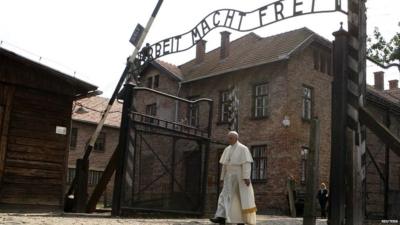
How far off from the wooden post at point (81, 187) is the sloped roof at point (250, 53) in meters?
12.7

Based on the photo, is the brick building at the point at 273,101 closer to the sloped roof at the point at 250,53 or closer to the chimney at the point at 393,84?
the sloped roof at the point at 250,53

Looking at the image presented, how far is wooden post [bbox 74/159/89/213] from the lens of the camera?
13.6 m

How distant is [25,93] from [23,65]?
82 centimetres

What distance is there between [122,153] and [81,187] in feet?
9.59

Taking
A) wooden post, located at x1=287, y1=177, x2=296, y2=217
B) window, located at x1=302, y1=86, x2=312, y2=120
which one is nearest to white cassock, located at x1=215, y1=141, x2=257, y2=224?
wooden post, located at x1=287, y1=177, x2=296, y2=217

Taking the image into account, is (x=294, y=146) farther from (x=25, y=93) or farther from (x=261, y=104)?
(x=25, y=93)

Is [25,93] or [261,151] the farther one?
[261,151]

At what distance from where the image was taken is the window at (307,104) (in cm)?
2555

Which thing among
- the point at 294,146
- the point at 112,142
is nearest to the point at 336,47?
the point at 294,146

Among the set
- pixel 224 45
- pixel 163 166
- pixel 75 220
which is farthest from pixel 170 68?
pixel 75 220

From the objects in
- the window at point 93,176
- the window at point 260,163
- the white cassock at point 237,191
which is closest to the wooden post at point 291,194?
the window at point 260,163

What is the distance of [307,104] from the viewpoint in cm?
2573

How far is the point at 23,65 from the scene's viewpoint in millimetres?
14492

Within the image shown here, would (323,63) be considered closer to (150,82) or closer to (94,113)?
(150,82)
